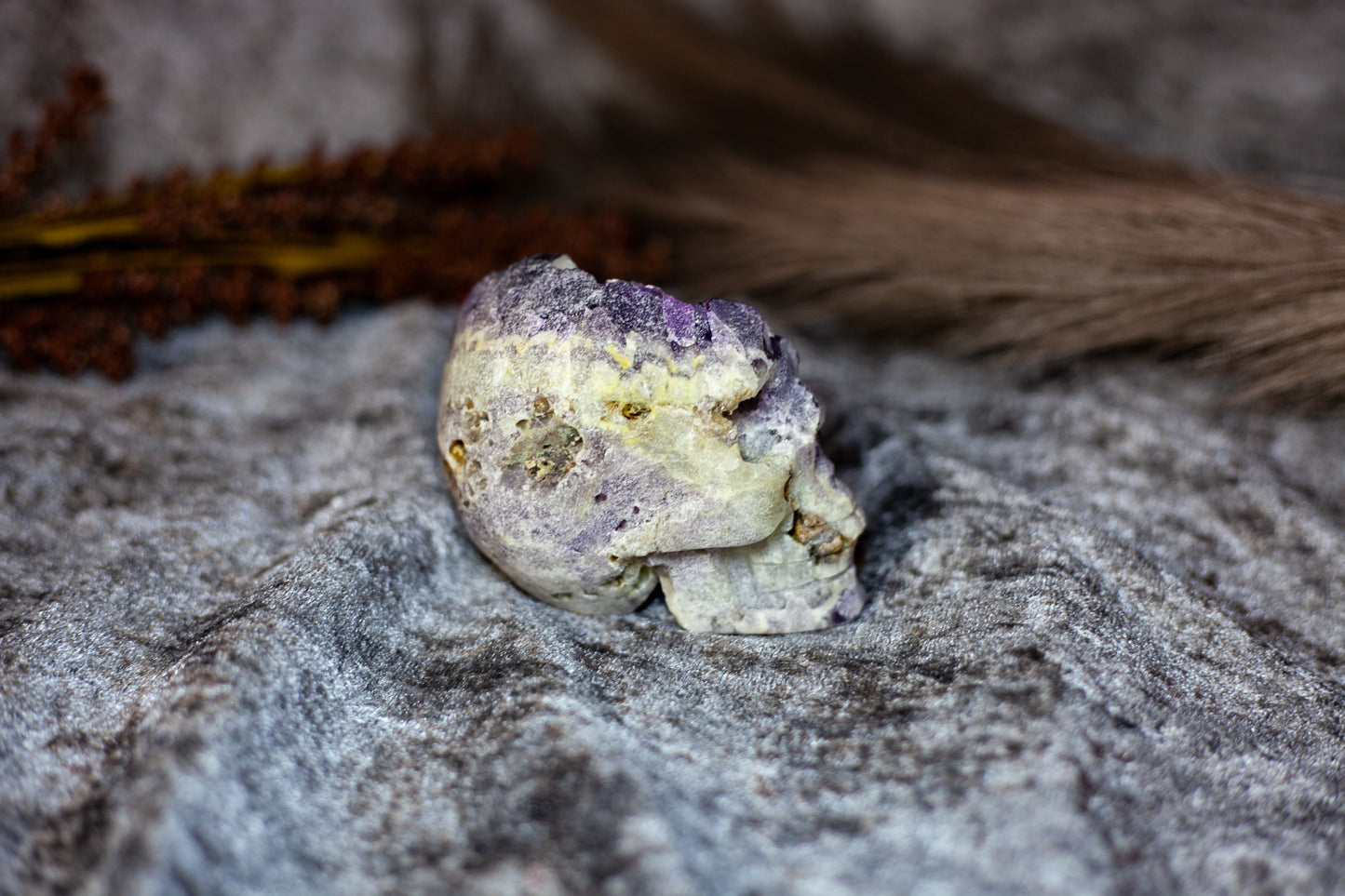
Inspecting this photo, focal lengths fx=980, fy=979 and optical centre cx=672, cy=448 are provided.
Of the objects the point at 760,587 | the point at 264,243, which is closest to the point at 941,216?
the point at 760,587

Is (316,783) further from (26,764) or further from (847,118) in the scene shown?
(847,118)

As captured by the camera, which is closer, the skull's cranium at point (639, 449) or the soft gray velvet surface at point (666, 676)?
the soft gray velvet surface at point (666, 676)

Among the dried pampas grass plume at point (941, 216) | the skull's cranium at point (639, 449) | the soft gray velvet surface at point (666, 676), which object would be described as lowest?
the soft gray velvet surface at point (666, 676)

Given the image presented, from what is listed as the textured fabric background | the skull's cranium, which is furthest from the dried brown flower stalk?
the skull's cranium

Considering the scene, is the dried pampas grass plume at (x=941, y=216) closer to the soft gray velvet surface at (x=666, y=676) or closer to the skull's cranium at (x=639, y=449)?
the soft gray velvet surface at (x=666, y=676)

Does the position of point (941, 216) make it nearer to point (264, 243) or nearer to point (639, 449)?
point (639, 449)

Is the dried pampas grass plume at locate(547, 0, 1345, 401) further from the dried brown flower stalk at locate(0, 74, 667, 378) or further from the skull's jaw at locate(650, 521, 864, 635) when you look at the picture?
the skull's jaw at locate(650, 521, 864, 635)

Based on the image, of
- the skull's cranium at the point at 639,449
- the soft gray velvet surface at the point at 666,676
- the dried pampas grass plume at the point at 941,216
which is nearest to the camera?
the soft gray velvet surface at the point at 666,676

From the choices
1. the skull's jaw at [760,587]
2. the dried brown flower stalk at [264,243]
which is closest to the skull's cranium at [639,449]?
the skull's jaw at [760,587]
